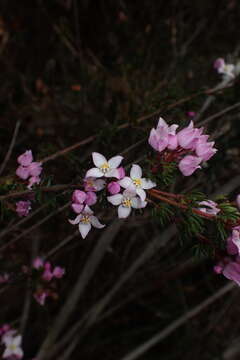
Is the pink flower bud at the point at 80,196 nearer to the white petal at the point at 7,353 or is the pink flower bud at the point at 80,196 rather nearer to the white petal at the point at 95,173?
the white petal at the point at 95,173

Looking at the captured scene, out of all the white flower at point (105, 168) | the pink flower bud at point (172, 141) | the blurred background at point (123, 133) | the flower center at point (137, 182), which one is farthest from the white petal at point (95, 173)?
the blurred background at point (123, 133)

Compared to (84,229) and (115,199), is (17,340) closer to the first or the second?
→ (84,229)

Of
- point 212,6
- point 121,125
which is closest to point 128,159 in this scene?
point 121,125

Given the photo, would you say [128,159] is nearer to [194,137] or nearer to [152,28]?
[194,137]

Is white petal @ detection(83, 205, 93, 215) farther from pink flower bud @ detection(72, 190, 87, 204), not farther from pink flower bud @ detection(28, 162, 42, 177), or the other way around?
pink flower bud @ detection(28, 162, 42, 177)

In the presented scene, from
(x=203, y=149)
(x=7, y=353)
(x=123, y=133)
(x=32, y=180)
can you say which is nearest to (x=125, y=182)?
(x=203, y=149)
